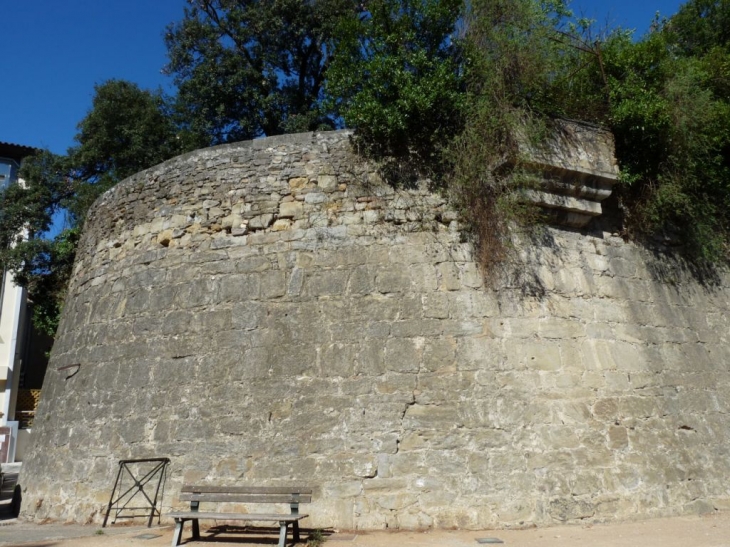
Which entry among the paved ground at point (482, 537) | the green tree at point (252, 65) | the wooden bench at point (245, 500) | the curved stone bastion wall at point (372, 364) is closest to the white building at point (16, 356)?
the green tree at point (252, 65)

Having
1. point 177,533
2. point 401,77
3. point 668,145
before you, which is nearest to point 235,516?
point 177,533

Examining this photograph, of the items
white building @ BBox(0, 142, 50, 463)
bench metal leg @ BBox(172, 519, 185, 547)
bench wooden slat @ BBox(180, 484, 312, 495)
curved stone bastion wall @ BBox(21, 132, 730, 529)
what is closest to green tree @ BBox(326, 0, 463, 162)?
curved stone bastion wall @ BBox(21, 132, 730, 529)

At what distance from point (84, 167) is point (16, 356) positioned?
6.53 meters

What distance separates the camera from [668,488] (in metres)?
6.53

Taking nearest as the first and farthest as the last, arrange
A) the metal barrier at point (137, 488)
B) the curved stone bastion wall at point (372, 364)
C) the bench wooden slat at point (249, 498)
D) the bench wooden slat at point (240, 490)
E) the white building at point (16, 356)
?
the bench wooden slat at point (249, 498), the bench wooden slat at point (240, 490), the curved stone bastion wall at point (372, 364), the metal barrier at point (137, 488), the white building at point (16, 356)

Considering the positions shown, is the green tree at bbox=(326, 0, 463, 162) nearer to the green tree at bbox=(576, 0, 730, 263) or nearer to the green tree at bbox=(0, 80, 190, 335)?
the green tree at bbox=(576, 0, 730, 263)

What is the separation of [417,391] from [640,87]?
517cm

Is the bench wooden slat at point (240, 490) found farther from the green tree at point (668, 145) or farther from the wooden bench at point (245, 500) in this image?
the green tree at point (668, 145)

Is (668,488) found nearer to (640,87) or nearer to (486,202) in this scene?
(486,202)

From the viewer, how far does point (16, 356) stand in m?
18.6

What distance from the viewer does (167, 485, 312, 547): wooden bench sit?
548 cm

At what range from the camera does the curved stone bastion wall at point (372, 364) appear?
632cm

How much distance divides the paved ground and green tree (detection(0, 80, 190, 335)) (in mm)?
9544

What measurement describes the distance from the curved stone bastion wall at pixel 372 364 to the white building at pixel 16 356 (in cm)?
1123
